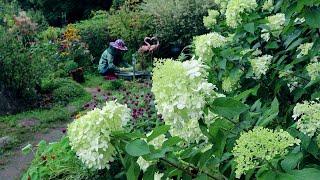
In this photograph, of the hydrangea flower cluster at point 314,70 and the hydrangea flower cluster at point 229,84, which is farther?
the hydrangea flower cluster at point 229,84

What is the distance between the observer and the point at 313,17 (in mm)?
1778

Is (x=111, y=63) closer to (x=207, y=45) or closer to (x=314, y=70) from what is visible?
(x=207, y=45)

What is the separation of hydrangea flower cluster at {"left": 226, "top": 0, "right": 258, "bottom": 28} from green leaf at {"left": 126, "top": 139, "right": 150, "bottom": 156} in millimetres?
1367

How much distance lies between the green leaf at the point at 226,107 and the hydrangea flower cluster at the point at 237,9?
1.24 meters

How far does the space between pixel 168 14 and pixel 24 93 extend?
4581 millimetres

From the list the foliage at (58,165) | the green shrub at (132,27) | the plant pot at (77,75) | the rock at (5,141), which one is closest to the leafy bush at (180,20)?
the green shrub at (132,27)

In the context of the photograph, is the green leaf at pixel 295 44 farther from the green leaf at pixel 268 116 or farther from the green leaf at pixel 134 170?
the green leaf at pixel 134 170

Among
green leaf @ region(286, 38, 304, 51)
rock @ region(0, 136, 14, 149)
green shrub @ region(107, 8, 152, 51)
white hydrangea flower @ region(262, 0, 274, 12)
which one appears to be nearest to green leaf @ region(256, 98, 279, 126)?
green leaf @ region(286, 38, 304, 51)

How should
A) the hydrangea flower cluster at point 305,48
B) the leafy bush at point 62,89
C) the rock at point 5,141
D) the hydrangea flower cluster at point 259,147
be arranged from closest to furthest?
the hydrangea flower cluster at point 259,147, the hydrangea flower cluster at point 305,48, the rock at point 5,141, the leafy bush at point 62,89

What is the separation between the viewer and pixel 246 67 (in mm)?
2508

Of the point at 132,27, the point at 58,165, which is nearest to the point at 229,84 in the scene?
the point at 58,165

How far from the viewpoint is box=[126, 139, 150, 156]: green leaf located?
1.42 m

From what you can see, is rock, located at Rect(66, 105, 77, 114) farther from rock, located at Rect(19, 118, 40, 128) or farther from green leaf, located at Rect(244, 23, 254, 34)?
green leaf, located at Rect(244, 23, 254, 34)

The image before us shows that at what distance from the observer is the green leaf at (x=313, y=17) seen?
176 cm
